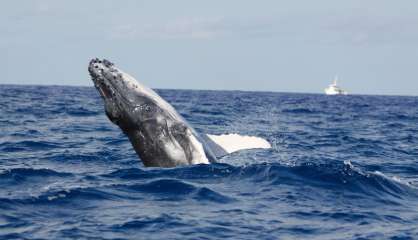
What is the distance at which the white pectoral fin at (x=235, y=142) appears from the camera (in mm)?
15227

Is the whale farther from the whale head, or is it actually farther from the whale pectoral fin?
the whale pectoral fin

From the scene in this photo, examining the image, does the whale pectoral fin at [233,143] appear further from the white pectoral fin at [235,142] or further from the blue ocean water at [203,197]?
the blue ocean water at [203,197]

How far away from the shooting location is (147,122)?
13469mm

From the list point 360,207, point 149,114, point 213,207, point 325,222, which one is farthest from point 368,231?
point 149,114

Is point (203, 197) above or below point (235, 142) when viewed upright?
below

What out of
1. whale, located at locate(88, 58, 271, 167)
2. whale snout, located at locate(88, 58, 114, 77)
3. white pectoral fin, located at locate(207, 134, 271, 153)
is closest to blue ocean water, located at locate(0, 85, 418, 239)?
white pectoral fin, located at locate(207, 134, 271, 153)

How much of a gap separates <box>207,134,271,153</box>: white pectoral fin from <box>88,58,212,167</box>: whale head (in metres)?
1.83

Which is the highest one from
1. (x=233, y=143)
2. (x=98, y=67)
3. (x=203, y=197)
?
(x=98, y=67)

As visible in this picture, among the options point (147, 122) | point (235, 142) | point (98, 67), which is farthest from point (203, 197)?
point (235, 142)

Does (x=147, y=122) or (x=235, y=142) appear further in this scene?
(x=235, y=142)

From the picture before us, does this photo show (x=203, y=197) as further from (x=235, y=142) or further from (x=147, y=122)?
(x=235, y=142)

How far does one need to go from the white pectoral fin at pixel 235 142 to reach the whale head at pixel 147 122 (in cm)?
183

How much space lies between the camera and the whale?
13305mm

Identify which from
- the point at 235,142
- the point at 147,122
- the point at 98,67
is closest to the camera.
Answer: the point at 147,122
